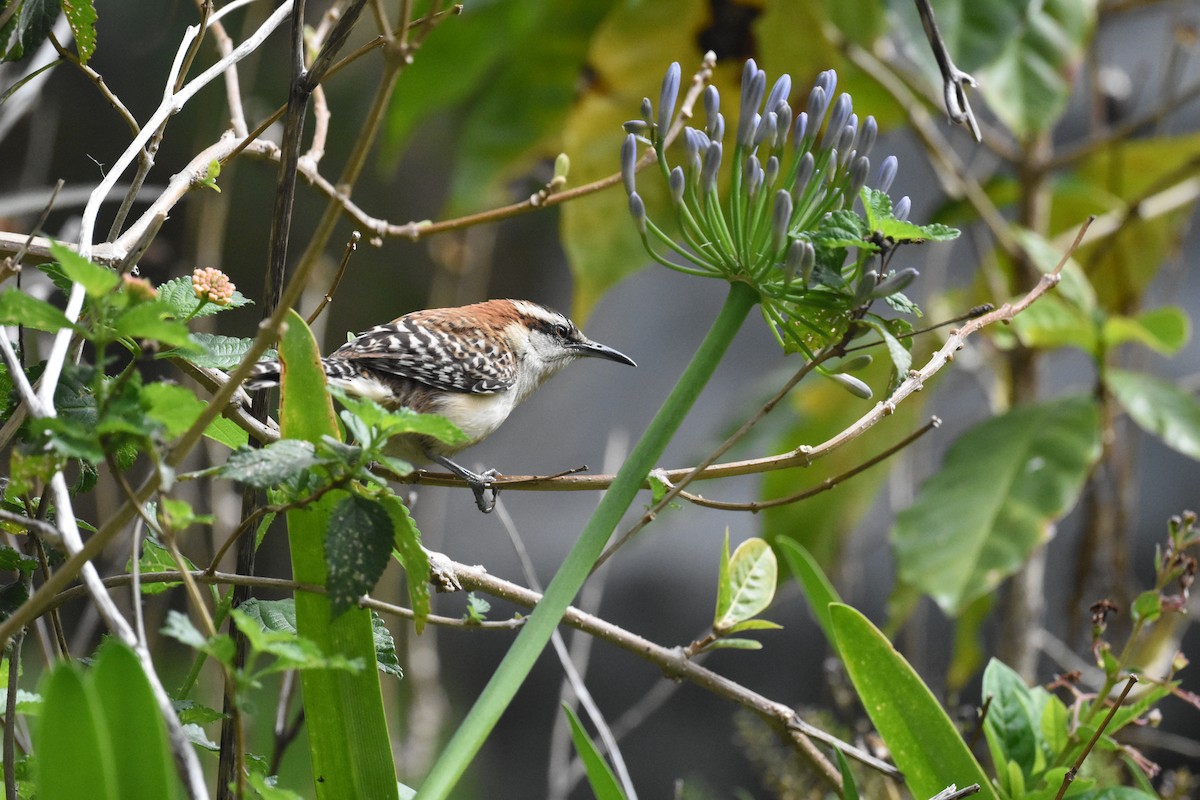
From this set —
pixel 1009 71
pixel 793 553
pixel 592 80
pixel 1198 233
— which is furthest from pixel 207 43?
pixel 1198 233

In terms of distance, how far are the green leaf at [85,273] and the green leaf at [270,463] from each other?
160 mm

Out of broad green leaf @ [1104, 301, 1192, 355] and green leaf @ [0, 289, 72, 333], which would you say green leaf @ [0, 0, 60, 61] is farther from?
broad green leaf @ [1104, 301, 1192, 355]

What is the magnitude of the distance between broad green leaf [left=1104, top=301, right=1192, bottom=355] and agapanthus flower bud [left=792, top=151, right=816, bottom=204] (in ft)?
6.05

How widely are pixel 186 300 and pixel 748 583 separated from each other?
2.38ft

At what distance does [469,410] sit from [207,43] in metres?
1.95

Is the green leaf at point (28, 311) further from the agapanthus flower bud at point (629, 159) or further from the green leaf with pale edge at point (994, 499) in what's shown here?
the green leaf with pale edge at point (994, 499)

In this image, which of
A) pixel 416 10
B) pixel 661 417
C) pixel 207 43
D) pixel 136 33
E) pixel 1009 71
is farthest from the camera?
pixel 136 33

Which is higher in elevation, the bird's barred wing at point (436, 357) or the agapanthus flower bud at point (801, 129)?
the agapanthus flower bud at point (801, 129)

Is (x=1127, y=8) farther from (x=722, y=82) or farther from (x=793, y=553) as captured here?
(x=793, y=553)

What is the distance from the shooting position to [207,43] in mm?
3643

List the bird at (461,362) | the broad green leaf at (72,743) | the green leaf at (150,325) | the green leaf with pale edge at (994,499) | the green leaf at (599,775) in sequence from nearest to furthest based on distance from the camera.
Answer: the broad green leaf at (72,743)
the green leaf at (150,325)
the green leaf at (599,775)
the bird at (461,362)
the green leaf with pale edge at (994,499)

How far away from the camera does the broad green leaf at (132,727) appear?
2.41 ft

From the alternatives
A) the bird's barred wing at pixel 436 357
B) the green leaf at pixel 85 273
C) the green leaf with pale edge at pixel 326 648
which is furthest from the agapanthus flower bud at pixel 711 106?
the bird's barred wing at pixel 436 357

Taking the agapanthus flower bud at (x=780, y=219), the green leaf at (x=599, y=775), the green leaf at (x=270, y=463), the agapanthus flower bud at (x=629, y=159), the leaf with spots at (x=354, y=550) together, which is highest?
the agapanthus flower bud at (x=629, y=159)
